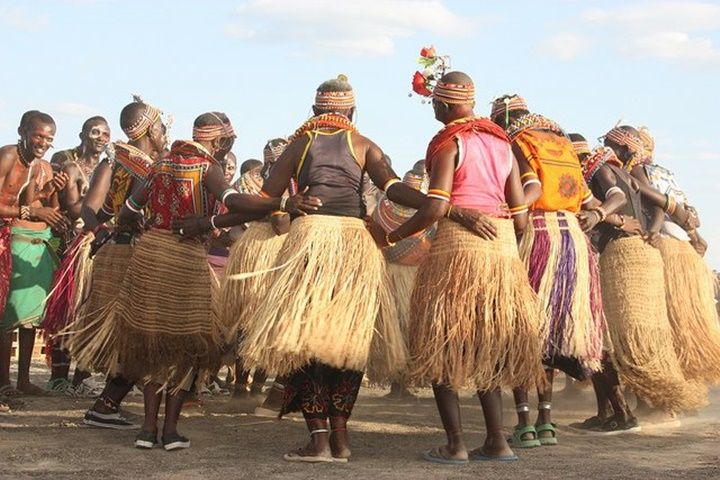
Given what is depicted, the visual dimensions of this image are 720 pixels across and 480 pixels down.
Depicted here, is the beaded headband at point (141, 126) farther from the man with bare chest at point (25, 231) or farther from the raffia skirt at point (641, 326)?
the raffia skirt at point (641, 326)

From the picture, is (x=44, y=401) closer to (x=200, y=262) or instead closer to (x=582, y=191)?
(x=200, y=262)

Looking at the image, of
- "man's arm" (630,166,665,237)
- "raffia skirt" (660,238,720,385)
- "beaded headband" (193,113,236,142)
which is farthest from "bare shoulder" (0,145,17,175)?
"raffia skirt" (660,238,720,385)

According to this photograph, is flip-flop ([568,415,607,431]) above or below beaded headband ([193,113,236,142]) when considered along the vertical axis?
below

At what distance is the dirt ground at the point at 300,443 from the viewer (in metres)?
5.30

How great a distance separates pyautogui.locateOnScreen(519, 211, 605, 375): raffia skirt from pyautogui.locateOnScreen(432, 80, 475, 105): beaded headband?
102 centimetres

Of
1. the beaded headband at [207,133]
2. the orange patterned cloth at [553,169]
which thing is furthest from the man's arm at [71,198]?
the orange patterned cloth at [553,169]

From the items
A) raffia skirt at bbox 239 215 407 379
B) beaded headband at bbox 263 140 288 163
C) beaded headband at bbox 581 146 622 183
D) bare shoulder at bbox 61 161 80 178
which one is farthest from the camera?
beaded headband at bbox 263 140 288 163

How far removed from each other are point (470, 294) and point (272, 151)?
3988 millimetres

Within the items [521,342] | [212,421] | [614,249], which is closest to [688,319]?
[614,249]

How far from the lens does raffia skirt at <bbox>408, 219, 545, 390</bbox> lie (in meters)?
5.57

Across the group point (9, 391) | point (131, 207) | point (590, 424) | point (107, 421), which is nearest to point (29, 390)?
point (9, 391)

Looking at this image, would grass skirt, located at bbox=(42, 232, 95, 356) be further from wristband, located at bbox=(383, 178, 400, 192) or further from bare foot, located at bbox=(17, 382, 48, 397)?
wristband, located at bbox=(383, 178, 400, 192)

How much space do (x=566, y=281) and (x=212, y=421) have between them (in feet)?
8.77

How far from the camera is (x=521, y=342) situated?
18.5 feet
